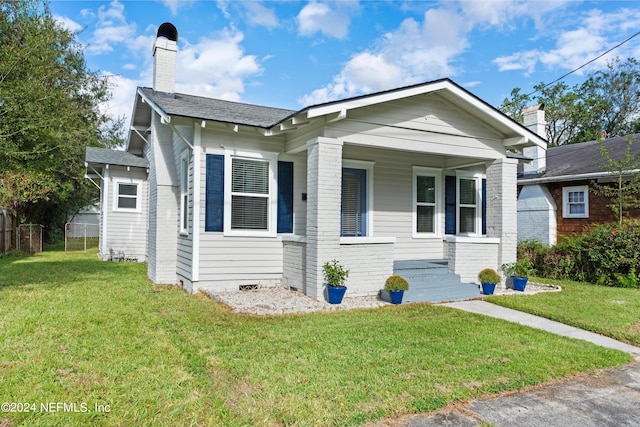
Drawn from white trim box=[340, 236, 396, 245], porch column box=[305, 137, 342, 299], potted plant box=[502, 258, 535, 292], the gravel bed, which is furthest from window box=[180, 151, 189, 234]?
potted plant box=[502, 258, 535, 292]

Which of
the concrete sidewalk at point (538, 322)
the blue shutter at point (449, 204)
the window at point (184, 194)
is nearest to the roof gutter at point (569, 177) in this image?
the blue shutter at point (449, 204)

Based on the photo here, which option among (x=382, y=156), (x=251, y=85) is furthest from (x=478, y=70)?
(x=382, y=156)

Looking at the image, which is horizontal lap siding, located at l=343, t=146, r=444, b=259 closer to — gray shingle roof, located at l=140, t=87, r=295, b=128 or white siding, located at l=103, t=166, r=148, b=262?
gray shingle roof, located at l=140, t=87, r=295, b=128

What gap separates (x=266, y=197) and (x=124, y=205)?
28.4ft

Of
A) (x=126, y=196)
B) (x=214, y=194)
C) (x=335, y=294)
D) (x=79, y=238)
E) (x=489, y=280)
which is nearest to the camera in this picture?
(x=335, y=294)

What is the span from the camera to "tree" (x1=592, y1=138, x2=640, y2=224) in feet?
37.5

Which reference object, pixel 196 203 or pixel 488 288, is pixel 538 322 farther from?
pixel 196 203

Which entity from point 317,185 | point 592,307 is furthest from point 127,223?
point 592,307

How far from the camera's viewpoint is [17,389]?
11.2 feet

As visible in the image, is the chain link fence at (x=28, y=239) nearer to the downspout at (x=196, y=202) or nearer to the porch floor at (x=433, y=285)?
the downspout at (x=196, y=202)

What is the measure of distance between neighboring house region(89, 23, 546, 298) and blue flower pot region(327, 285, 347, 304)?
27 centimetres

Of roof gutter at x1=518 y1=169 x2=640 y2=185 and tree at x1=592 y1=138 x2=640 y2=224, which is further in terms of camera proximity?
roof gutter at x1=518 y1=169 x2=640 y2=185

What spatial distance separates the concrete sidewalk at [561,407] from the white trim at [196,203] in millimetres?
5838

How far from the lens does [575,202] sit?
44.6 ft
